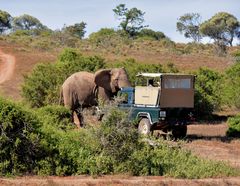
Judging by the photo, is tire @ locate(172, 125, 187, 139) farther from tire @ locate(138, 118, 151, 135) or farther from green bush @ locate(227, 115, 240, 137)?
green bush @ locate(227, 115, 240, 137)

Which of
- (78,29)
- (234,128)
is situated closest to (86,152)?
(234,128)

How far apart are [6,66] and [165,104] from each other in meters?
28.3

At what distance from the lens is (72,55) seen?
34094mm

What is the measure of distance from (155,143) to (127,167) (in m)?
1.42

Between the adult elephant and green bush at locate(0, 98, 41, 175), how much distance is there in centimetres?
942

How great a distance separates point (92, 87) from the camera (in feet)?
73.4

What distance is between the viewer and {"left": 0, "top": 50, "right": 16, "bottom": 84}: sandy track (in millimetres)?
41000

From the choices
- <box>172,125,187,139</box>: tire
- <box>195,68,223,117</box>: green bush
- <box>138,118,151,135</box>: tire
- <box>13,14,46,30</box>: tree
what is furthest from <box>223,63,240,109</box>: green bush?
<box>13,14,46,30</box>: tree

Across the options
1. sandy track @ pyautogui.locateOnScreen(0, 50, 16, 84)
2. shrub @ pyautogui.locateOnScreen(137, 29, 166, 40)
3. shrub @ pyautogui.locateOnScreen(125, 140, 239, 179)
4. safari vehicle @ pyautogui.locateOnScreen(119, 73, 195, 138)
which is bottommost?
shrub @ pyautogui.locateOnScreen(125, 140, 239, 179)

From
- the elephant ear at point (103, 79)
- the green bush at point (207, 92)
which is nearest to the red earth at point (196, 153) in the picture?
the green bush at point (207, 92)

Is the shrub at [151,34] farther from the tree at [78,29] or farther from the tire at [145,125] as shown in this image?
the tire at [145,125]

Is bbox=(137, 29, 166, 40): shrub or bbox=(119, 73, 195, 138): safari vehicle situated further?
bbox=(137, 29, 166, 40): shrub

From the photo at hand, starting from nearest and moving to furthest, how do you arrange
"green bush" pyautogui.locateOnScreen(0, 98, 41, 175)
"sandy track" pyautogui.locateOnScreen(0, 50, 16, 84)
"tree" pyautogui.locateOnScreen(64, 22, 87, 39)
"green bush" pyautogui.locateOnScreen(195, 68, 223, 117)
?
"green bush" pyautogui.locateOnScreen(0, 98, 41, 175) < "green bush" pyautogui.locateOnScreen(195, 68, 223, 117) < "sandy track" pyautogui.locateOnScreen(0, 50, 16, 84) < "tree" pyautogui.locateOnScreen(64, 22, 87, 39)

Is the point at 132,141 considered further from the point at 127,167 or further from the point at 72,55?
the point at 72,55
